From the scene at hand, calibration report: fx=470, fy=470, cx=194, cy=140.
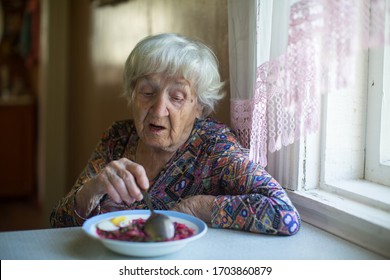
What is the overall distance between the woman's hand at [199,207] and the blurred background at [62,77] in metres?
0.47

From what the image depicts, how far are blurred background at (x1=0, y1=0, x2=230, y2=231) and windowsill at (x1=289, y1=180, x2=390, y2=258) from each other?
48 cm

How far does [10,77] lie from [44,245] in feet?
15.9

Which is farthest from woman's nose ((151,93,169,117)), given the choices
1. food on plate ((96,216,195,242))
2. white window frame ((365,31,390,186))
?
white window frame ((365,31,390,186))

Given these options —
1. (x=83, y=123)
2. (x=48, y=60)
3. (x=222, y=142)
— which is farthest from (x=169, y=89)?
(x=48, y=60)

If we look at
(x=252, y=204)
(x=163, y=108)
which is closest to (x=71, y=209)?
(x=163, y=108)

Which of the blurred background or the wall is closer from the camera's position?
the wall

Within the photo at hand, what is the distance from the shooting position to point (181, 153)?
1.51 metres

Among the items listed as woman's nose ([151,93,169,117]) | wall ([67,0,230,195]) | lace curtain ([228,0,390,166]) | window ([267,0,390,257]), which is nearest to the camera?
lace curtain ([228,0,390,166])

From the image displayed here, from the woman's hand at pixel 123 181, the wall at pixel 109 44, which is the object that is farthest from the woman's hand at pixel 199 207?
the wall at pixel 109 44

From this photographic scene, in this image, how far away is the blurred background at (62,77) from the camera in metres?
2.08

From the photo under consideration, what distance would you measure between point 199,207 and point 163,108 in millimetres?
327

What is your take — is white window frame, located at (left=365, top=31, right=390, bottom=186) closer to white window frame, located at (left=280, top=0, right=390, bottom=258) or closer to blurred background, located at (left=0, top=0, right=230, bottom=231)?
white window frame, located at (left=280, top=0, right=390, bottom=258)

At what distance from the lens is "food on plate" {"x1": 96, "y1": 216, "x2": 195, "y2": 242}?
1.03 m

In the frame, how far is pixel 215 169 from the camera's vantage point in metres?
1.41
